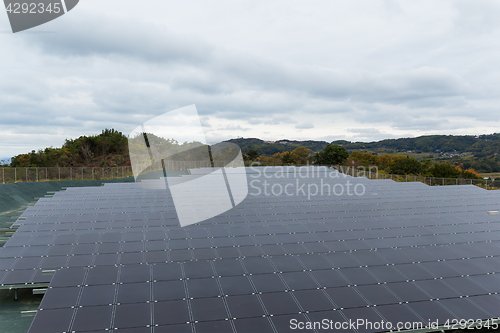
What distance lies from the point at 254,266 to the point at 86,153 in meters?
89.9

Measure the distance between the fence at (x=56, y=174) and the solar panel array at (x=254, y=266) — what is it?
2777 cm

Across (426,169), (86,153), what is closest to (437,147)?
(426,169)

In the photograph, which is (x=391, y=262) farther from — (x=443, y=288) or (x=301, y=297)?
(x=301, y=297)

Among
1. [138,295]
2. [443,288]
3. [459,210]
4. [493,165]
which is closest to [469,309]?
[443,288]

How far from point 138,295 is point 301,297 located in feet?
16.7

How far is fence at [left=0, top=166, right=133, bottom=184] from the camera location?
42.7 metres

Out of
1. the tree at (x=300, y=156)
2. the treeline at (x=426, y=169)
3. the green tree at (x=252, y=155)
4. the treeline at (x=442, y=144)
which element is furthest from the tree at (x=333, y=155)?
the treeline at (x=442, y=144)

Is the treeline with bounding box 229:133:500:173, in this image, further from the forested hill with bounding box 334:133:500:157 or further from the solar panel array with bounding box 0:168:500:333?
the solar panel array with bounding box 0:168:500:333

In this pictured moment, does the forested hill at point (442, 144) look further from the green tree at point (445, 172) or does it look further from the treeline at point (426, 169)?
the green tree at point (445, 172)

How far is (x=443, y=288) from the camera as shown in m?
10.9

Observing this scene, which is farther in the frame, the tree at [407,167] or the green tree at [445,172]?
the tree at [407,167]

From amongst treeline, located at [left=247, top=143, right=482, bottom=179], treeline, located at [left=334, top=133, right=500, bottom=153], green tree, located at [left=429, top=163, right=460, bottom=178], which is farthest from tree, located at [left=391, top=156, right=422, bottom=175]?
treeline, located at [left=334, top=133, right=500, bottom=153]

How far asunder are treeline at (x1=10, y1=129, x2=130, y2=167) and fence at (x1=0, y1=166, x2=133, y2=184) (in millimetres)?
29397

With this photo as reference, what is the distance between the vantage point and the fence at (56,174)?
42.7 meters
